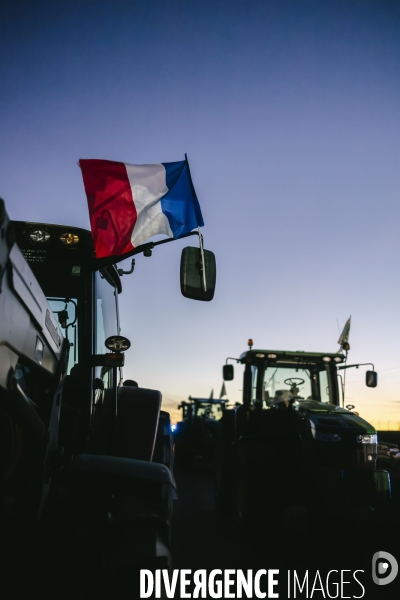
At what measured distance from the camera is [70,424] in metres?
2.87

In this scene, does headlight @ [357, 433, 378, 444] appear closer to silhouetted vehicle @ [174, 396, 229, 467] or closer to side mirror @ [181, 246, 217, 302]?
side mirror @ [181, 246, 217, 302]

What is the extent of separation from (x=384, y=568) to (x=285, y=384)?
3418 millimetres

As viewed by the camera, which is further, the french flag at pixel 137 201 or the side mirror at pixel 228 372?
the side mirror at pixel 228 372

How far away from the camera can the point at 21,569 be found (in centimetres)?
199

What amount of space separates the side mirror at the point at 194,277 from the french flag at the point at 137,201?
68 cm

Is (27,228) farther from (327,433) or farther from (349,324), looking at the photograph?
(349,324)

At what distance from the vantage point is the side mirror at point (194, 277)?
3.28 m

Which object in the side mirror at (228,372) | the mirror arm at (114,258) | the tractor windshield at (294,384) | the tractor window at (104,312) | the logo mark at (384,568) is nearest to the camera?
the mirror arm at (114,258)

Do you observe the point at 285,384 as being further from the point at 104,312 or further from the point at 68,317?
the point at 68,317

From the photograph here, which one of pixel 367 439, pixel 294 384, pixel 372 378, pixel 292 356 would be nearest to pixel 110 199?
pixel 367 439

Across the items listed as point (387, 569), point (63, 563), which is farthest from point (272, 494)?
point (63, 563)

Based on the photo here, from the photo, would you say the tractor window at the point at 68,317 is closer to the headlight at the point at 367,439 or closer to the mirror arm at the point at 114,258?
the mirror arm at the point at 114,258

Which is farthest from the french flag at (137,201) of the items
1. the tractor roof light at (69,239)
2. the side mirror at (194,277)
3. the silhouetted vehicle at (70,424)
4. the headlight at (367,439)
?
the headlight at (367,439)

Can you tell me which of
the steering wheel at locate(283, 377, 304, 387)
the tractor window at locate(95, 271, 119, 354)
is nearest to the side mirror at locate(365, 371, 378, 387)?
the steering wheel at locate(283, 377, 304, 387)
